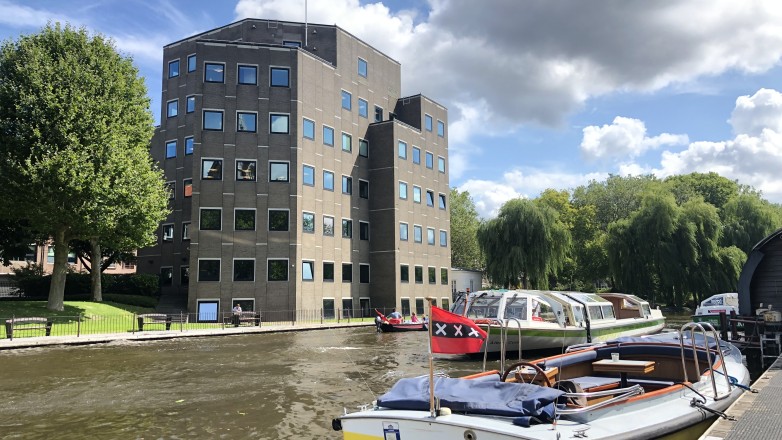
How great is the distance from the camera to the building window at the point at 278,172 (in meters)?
42.5

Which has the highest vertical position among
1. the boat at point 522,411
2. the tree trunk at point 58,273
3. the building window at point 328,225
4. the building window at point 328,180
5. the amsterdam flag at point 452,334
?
the building window at point 328,180

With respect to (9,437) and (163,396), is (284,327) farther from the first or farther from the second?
(9,437)

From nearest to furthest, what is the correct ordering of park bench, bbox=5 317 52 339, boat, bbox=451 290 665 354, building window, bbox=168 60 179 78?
boat, bbox=451 290 665 354 → park bench, bbox=5 317 52 339 → building window, bbox=168 60 179 78

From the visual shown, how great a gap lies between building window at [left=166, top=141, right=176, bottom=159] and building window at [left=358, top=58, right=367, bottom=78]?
1789 cm

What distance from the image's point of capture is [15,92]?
30.4m

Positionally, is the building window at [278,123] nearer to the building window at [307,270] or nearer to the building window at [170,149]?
the building window at [307,270]

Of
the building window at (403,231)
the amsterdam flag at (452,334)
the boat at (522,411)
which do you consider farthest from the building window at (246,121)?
the amsterdam flag at (452,334)

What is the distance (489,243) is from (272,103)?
25469mm

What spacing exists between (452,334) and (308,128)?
3949cm

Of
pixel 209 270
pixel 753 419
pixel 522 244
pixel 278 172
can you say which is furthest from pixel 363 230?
pixel 753 419

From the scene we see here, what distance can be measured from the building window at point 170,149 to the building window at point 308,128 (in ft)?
44.4

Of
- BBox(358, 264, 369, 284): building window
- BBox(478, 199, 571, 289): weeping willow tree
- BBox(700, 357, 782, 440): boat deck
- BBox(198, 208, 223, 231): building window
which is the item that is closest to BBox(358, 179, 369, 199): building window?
BBox(358, 264, 369, 284): building window

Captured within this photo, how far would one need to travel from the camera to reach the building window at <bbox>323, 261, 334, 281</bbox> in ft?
147

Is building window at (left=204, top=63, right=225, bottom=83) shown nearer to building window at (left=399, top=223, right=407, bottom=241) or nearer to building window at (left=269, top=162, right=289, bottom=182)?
building window at (left=269, top=162, right=289, bottom=182)
